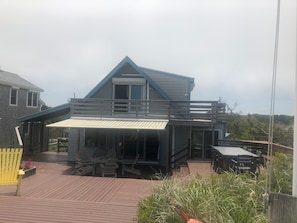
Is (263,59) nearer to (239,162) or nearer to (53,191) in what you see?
(239,162)

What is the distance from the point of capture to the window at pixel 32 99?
26900mm

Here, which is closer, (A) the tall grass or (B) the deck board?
(A) the tall grass

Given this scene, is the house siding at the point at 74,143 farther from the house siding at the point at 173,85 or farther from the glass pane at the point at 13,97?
the glass pane at the point at 13,97

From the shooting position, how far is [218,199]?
15.5 feet

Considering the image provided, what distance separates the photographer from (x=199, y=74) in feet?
71.9

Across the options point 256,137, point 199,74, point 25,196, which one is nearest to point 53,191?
point 25,196

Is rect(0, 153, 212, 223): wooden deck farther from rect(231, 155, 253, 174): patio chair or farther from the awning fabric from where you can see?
the awning fabric

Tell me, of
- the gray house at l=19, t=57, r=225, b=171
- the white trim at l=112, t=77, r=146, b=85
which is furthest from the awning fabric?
the white trim at l=112, t=77, r=146, b=85

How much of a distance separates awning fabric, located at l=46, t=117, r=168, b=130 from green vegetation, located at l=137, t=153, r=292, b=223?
27.4 ft

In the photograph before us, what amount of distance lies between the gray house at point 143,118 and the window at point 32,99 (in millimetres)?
7722

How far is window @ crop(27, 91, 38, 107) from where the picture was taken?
2690 centimetres

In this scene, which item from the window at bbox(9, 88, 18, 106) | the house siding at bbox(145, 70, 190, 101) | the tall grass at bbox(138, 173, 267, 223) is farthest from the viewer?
the window at bbox(9, 88, 18, 106)

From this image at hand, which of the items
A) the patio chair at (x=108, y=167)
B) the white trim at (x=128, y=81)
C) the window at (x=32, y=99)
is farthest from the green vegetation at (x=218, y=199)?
the window at (x=32, y=99)

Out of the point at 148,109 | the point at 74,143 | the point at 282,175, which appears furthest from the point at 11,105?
the point at 282,175
